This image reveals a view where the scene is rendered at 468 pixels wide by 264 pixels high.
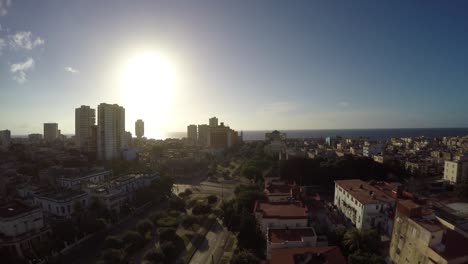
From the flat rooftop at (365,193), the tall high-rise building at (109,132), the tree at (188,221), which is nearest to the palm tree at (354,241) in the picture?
the flat rooftop at (365,193)

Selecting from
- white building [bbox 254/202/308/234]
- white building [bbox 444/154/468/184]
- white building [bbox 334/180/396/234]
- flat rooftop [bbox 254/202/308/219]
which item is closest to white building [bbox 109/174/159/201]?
flat rooftop [bbox 254/202/308/219]

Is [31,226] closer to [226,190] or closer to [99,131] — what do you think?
[226,190]

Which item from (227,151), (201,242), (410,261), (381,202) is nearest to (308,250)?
(410,261)

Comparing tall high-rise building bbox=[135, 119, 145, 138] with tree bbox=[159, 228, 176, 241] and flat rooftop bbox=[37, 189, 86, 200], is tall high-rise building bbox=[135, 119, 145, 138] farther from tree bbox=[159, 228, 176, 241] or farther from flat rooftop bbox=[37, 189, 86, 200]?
tree bbox=[159, 228, 176, 241]

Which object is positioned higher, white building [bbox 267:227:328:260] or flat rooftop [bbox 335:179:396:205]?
flat rooftop [bbox 335:179:396:205]

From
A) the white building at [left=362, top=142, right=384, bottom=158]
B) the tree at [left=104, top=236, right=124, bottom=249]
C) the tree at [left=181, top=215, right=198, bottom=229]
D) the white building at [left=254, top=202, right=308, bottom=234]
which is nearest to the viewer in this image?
the tree at [left=104, top=236, right=124, bottom=249]

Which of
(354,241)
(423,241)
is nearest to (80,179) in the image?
(354,241)

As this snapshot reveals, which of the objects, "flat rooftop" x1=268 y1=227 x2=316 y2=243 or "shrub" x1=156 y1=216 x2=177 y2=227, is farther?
"shrub" x1=156 y1=216 x2=177 y2=227
